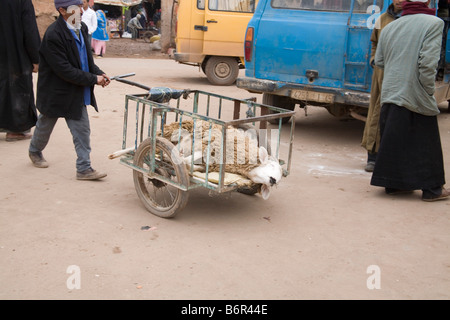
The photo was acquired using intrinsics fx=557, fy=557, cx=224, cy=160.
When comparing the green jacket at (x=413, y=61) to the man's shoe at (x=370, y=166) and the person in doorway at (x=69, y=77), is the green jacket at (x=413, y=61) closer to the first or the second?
the man's shoe at (x=370, y=166)

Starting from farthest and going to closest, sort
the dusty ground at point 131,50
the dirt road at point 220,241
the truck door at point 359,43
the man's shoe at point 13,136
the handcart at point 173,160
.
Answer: the dusty ground at point 131,50 → the man's shoe at point 13,136 → the truck door at point 359,43 → the handcart at point 173,160 → the dirt road at point 220,241

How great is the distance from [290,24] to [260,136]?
8.72 ft

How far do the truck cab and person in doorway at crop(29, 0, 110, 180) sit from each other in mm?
2463

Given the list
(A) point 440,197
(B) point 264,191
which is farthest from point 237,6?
(B) point 264,191

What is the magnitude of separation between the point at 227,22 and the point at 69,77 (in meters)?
6.65

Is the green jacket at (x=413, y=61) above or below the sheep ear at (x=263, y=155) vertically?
above

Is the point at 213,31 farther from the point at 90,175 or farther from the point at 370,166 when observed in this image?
the point at 90,175

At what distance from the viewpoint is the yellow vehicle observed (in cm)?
1091

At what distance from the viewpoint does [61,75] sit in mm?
4707

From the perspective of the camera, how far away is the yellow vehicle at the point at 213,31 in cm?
1091

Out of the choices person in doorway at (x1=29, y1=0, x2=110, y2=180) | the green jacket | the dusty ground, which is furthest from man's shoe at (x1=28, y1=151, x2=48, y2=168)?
the dusty ground

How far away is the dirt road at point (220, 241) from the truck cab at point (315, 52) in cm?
108

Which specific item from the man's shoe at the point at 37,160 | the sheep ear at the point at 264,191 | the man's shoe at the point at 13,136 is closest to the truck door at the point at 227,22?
the man's shoe at the point at 13,136

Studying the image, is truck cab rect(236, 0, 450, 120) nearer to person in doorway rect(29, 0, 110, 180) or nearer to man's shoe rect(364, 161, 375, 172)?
man's shoe rect(364, 161, 375, 172)
